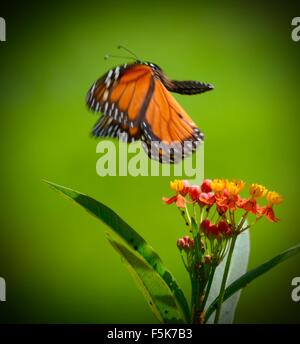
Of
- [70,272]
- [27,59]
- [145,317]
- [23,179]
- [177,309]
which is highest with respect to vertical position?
[27,59]

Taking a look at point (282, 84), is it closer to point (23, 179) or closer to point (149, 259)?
point (23, 179)

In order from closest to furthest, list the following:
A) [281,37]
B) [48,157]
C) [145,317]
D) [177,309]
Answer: [177,309]
[145,317]
[48,157]
[281,37]

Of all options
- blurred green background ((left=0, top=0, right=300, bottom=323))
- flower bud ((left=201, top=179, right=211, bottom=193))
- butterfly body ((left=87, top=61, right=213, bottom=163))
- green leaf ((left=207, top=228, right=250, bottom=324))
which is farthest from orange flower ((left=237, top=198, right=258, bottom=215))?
blurred green background ((left=0, top=0, right=300, bottom=323))

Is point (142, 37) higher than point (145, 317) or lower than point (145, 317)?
higher

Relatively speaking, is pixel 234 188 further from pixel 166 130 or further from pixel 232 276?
pixel 166 130

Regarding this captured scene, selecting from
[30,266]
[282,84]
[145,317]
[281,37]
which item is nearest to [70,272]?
[30,266]

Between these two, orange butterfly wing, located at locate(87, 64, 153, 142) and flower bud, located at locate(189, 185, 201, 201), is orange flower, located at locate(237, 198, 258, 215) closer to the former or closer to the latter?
flower bud, located at locate(189, 185, 201, 201)
